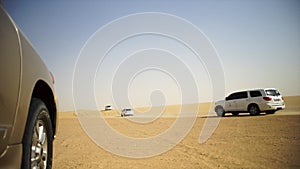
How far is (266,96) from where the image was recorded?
1781 centimetres

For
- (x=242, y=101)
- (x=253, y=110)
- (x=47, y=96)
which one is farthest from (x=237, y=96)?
(x=47, y=96)

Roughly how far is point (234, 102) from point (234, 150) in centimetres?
1414

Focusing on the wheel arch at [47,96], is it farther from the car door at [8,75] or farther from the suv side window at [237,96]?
the suv side window at [237,96]

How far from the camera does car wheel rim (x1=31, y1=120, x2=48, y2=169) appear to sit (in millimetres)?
2676

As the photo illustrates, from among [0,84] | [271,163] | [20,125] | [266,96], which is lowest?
[271,163]

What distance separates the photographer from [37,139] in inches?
110

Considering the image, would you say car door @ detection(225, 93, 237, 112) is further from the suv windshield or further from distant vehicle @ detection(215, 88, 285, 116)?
the suv windshield

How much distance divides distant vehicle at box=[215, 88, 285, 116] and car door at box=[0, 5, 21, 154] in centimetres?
1788

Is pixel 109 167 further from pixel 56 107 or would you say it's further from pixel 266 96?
pixel 266 96

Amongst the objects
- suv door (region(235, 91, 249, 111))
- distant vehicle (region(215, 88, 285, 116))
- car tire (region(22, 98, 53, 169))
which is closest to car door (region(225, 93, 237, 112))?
distant vehicle (region(215, 88, 285, 116))

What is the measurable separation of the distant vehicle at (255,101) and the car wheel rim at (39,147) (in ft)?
56.3

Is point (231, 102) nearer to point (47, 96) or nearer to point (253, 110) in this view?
point (253, 110)

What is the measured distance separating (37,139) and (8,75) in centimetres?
101

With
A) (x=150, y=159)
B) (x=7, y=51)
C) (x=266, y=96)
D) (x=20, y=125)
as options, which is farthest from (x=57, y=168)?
(x=266, y=96)
